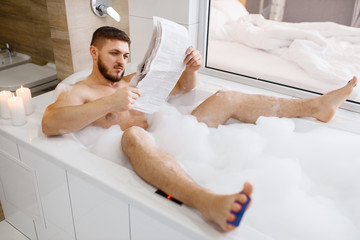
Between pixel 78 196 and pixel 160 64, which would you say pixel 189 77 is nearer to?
pixel 160 64

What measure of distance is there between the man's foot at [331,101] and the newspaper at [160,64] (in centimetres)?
62

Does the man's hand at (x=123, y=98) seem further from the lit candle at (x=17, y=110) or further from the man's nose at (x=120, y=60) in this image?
the lit candle at (x=17, y=110)

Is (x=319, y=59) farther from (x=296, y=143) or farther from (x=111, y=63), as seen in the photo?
(x=111, y=63)

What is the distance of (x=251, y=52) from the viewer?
2.37 m

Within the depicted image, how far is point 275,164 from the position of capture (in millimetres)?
1207

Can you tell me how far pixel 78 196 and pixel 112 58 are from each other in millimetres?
534

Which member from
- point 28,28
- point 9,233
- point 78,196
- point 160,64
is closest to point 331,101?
point 160,64

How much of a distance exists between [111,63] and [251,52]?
1.32m

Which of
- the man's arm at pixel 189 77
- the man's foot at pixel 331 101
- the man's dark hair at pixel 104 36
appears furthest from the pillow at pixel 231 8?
the man's dark hair at pixel 104 36

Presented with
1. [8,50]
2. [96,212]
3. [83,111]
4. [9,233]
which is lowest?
[9,233]

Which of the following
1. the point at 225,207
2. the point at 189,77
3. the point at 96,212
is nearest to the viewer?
the point at 225,207

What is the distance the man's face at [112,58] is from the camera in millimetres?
1302

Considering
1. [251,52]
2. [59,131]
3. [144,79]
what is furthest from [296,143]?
[251,52]

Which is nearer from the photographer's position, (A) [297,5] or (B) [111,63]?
(B) [111,63]
